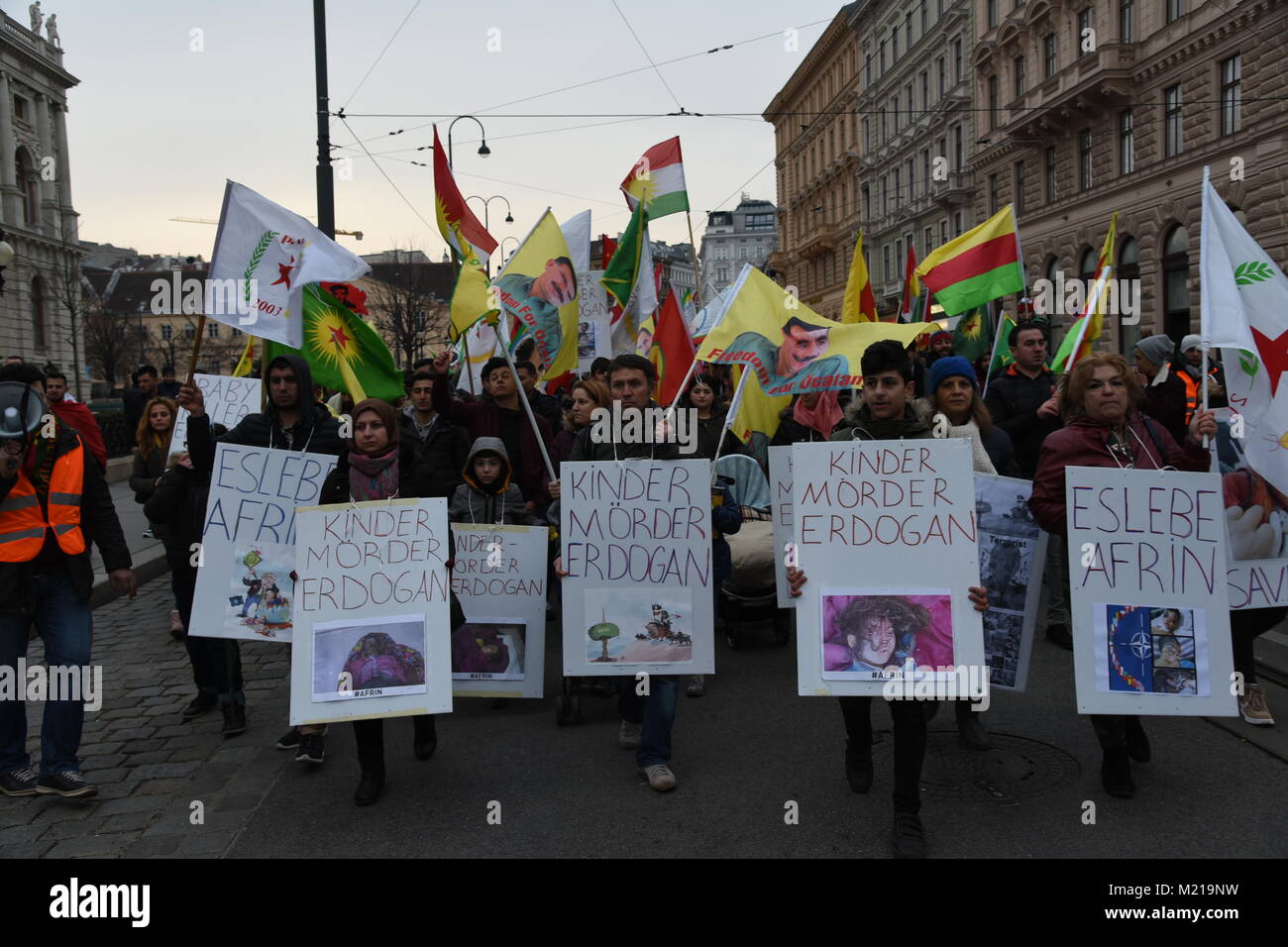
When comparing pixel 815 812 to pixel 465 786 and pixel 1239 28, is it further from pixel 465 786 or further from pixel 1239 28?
pixel 1239 28

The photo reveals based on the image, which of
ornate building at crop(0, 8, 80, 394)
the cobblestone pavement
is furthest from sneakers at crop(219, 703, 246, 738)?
ornate building at crop(0, 8, 80, 394)

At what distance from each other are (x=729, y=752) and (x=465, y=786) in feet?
4.17

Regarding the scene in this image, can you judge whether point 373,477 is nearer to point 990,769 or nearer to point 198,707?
point 198,707

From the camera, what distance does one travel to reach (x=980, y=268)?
9.30 m

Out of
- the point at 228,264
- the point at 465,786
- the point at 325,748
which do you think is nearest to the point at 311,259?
the point at 228,264

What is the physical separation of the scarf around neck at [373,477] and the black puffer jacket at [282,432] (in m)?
0.58

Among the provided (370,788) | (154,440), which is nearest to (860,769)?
(370,788)

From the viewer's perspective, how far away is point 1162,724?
5.41 m

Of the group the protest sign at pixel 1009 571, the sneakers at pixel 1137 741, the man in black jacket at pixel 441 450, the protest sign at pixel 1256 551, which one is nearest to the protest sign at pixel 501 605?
the man in black jacket at pixel 441 450

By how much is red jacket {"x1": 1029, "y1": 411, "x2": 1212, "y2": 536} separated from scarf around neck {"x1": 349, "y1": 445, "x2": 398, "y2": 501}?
2.90 metres

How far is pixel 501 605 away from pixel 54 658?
2130mm

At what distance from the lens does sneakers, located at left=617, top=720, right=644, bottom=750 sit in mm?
5363

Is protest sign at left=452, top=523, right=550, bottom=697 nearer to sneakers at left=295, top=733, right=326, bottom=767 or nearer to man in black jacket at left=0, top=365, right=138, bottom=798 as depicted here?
sneakers at left=295, top=733, right=326, bottom=767

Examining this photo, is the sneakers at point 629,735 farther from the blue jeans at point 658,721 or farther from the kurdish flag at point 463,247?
the kurdish flag at point 463,247
